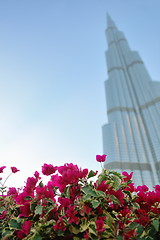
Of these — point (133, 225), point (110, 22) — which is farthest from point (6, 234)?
point (110, 22)

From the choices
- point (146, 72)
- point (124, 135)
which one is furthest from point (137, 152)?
point (146, 72)

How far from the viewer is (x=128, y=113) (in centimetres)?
2336

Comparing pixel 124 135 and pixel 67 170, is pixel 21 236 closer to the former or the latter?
pixel 67 170

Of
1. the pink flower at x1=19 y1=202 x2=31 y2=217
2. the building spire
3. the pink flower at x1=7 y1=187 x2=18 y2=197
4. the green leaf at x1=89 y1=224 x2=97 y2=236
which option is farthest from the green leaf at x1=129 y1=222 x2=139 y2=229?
the building spire

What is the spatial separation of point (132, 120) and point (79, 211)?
73.7ft

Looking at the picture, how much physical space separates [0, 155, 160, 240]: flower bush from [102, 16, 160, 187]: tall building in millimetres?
16841

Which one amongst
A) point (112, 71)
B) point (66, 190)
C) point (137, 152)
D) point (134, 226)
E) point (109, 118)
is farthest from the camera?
point (112, 71)

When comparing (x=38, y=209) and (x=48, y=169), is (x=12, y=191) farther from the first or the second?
(x=38, y=209)

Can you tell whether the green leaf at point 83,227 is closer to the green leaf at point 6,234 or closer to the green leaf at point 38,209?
the green leaf at point 38,209

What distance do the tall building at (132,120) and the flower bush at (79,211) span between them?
→ 16841mm

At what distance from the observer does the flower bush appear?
2.71 ft

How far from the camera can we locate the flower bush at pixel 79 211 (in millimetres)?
825

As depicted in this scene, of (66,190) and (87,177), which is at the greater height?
(87,177)

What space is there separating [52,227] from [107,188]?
14.1 inches
